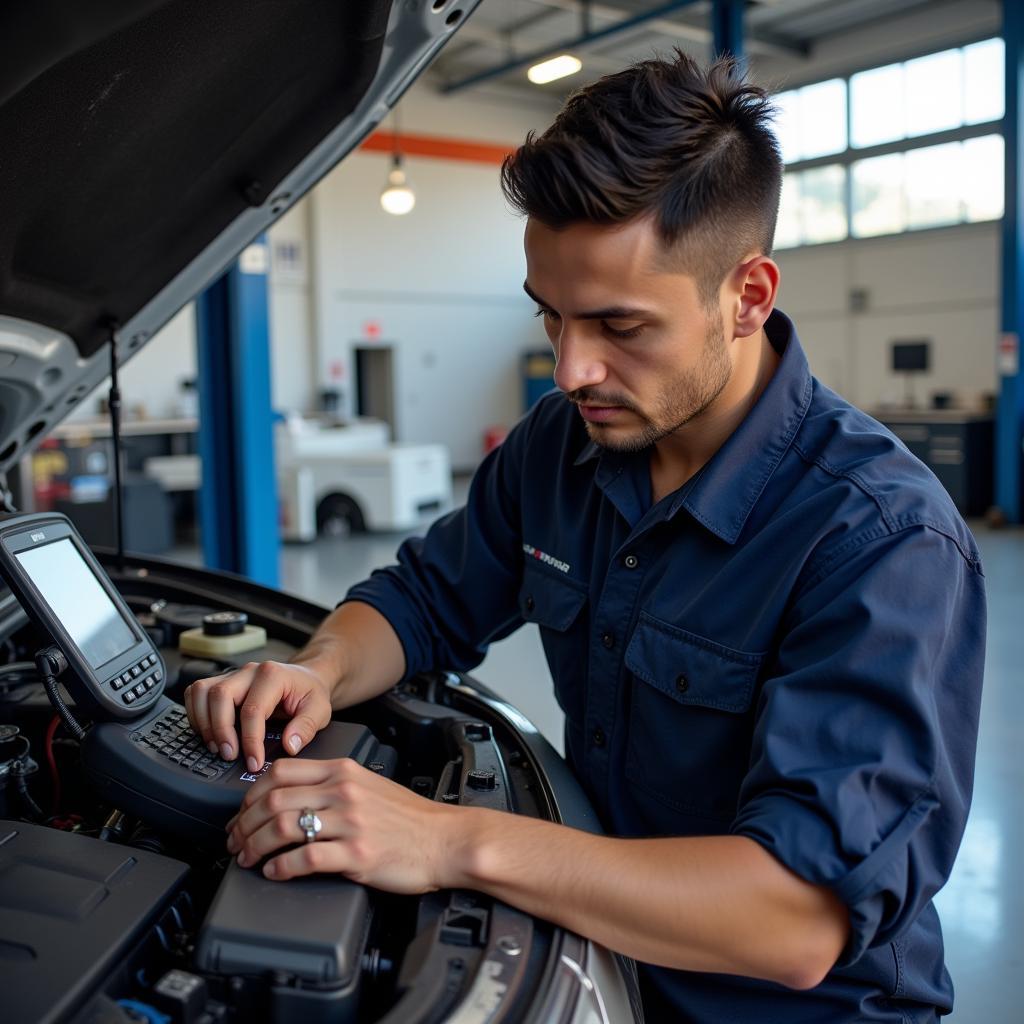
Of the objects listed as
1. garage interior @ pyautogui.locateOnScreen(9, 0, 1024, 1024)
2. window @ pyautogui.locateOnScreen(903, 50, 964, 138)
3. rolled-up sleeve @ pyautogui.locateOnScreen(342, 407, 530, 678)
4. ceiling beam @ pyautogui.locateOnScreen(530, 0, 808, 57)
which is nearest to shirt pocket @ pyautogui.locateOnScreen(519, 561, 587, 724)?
rolled-up sleeve @ pyautogui.locateOnScreen(342, 407, 530, 678)

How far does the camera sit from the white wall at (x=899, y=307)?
937 centimetres

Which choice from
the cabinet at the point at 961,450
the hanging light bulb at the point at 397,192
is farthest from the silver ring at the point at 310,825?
the cabinet at the point at 961,450

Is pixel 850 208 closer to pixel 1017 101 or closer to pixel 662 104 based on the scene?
pixel 1017 101

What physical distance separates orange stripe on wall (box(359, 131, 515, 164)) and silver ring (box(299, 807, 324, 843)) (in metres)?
10.2

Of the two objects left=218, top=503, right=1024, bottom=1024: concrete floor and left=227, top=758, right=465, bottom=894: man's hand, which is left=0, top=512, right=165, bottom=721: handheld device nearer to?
left=227, top=758, right=465, bottom=894: man's hand

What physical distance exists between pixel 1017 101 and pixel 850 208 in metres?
3.26

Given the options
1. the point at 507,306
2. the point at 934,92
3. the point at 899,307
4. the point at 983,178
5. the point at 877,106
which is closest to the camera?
the point at 983,178

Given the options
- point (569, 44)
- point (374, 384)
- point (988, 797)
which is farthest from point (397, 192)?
point (988, 797)

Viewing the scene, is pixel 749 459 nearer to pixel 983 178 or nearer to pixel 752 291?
pixel 752 291

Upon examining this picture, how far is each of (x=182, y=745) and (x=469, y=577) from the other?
0.49 metres

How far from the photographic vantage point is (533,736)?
118cm

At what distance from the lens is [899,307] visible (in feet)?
32.8

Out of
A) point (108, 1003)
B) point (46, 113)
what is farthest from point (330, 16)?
point (108, 1003)

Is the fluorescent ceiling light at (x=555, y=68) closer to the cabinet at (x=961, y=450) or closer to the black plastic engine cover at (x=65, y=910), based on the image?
the cabinet at (x=961, y=450)
